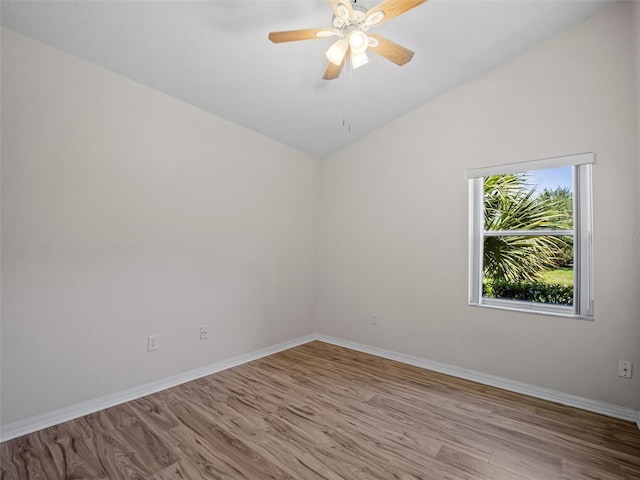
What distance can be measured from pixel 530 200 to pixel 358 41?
2.08 m

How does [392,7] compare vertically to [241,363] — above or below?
above

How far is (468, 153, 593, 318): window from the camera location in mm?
2531

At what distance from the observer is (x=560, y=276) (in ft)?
Answer: 8.70

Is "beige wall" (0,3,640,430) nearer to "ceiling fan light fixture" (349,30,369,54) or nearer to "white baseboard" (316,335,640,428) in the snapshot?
"white baseboard" (316,335,640,428)

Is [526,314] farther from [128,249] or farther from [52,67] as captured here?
[52,67]

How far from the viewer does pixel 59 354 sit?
2.13 m

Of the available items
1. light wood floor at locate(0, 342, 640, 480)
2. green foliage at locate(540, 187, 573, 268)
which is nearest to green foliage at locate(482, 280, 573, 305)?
green foliage at locate(540, 187, 573, 268)

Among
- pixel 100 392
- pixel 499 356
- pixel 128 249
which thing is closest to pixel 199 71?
pixel 128 249

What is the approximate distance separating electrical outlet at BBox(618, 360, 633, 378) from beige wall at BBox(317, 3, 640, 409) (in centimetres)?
3

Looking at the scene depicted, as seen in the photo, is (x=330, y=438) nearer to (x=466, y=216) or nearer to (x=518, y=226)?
(x=466, y=216)

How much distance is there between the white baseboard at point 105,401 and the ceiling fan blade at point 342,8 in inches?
116

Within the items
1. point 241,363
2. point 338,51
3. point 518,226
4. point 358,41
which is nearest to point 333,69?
point 338,51

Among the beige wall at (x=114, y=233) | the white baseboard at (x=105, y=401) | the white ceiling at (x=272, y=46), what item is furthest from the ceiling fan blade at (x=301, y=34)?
the white baseboard at (x=105, y=401)

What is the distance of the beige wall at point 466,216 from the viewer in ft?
7.65
